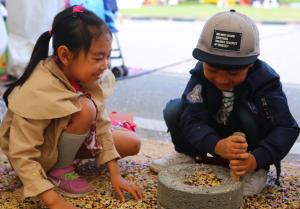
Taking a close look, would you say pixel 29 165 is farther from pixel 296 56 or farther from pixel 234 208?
pixel 296 56

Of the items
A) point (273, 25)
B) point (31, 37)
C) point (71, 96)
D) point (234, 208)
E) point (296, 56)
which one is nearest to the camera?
point (234, 208)

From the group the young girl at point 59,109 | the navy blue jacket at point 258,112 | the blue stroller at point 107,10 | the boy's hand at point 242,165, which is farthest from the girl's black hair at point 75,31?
the blue stroller at point 107,10

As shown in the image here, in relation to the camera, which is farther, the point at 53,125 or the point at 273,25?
the point at 273,25

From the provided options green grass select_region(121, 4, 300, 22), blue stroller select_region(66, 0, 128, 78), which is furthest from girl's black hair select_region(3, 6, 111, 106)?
green grass select_region(121, 4, 300, 22)

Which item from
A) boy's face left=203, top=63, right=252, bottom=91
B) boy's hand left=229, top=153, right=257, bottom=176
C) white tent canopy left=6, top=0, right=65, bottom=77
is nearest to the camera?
boy's hand left=229, top=153, right=257, bottom=176

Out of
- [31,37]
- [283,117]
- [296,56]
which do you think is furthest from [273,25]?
[283,117]

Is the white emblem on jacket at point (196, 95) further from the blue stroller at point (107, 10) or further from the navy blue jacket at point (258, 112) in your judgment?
the blue stroller at point (107, 10)

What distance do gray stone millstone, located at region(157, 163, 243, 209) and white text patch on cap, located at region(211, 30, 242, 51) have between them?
40cm

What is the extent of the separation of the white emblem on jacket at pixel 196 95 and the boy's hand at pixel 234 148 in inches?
9.0

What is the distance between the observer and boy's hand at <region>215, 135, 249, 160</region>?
1.42 metres

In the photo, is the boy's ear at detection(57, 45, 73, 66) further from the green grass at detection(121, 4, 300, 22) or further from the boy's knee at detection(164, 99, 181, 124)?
the green grass at detection(121, 4, 300, 22)

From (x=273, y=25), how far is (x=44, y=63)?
7.26 meters

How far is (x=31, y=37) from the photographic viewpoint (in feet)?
12.3

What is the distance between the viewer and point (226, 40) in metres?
1.51
